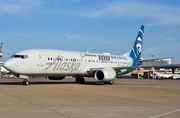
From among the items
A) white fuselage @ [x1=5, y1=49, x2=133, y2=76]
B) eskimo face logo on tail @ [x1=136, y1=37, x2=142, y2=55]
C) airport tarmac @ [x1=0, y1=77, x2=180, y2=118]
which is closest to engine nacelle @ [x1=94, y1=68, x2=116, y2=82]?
white fuselage @ [x1=5, y1=49, x2=133, y2=76]

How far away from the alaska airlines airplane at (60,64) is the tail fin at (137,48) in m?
4.72

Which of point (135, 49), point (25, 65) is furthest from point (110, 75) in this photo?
point (135, 49)

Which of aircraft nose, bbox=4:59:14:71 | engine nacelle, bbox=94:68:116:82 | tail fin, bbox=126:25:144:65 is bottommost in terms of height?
engine nacelle, bbox=94:68:116:82

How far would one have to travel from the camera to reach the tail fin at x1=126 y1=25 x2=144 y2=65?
34250 mm

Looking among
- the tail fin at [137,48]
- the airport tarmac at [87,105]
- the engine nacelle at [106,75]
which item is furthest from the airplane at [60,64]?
the airport tarmac at [87,105]

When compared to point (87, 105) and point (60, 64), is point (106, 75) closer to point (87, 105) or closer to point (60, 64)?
point (60, 64)

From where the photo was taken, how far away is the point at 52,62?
2169 centimetres

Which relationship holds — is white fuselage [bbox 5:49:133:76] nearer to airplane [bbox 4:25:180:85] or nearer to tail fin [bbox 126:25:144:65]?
airplane [bbox 4:25:180:85]

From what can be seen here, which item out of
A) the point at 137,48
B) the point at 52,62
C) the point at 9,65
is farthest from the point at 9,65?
the point at 137,48

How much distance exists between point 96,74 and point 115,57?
23.8ft

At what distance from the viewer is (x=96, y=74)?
24.1 m

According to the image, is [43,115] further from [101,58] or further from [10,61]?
[101,58]

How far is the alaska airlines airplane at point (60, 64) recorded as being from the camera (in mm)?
19906

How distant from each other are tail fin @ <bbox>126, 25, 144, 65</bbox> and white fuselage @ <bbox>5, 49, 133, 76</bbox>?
26.7ft
